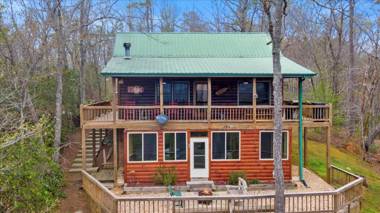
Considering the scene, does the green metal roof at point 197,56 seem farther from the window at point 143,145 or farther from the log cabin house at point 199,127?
the window at point 143,145

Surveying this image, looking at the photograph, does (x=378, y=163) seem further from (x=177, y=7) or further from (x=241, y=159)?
(x=177, y=7)

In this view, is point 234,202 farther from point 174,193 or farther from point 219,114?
point 219,114

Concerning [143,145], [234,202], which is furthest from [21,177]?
[143,145]

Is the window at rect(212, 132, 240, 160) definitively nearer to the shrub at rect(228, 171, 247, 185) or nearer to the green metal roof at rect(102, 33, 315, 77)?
the shrub at rect(228, 171, 247, 185)

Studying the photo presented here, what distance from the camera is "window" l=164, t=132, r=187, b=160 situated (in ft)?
54.0

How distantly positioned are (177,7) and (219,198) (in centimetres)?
3258

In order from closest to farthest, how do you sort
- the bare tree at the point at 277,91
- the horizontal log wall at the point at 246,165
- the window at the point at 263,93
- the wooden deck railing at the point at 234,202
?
the bare tree at the point at 277,91
the wooden deck railing at the point at 234,202
the horizontal log wall at the point at 246,165
the window at the point at 263,93

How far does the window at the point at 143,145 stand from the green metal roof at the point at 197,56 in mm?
2719

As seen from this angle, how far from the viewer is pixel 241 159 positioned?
16562mm

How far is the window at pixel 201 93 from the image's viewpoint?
719 inches

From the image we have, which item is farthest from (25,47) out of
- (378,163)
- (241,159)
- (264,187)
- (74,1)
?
(378,163)

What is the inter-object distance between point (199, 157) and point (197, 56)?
5.58m

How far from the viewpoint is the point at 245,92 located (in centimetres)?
1828

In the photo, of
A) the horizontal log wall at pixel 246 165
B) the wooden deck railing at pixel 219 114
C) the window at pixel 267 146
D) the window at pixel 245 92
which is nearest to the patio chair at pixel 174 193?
the horizontal log wall at pixel 246 165
